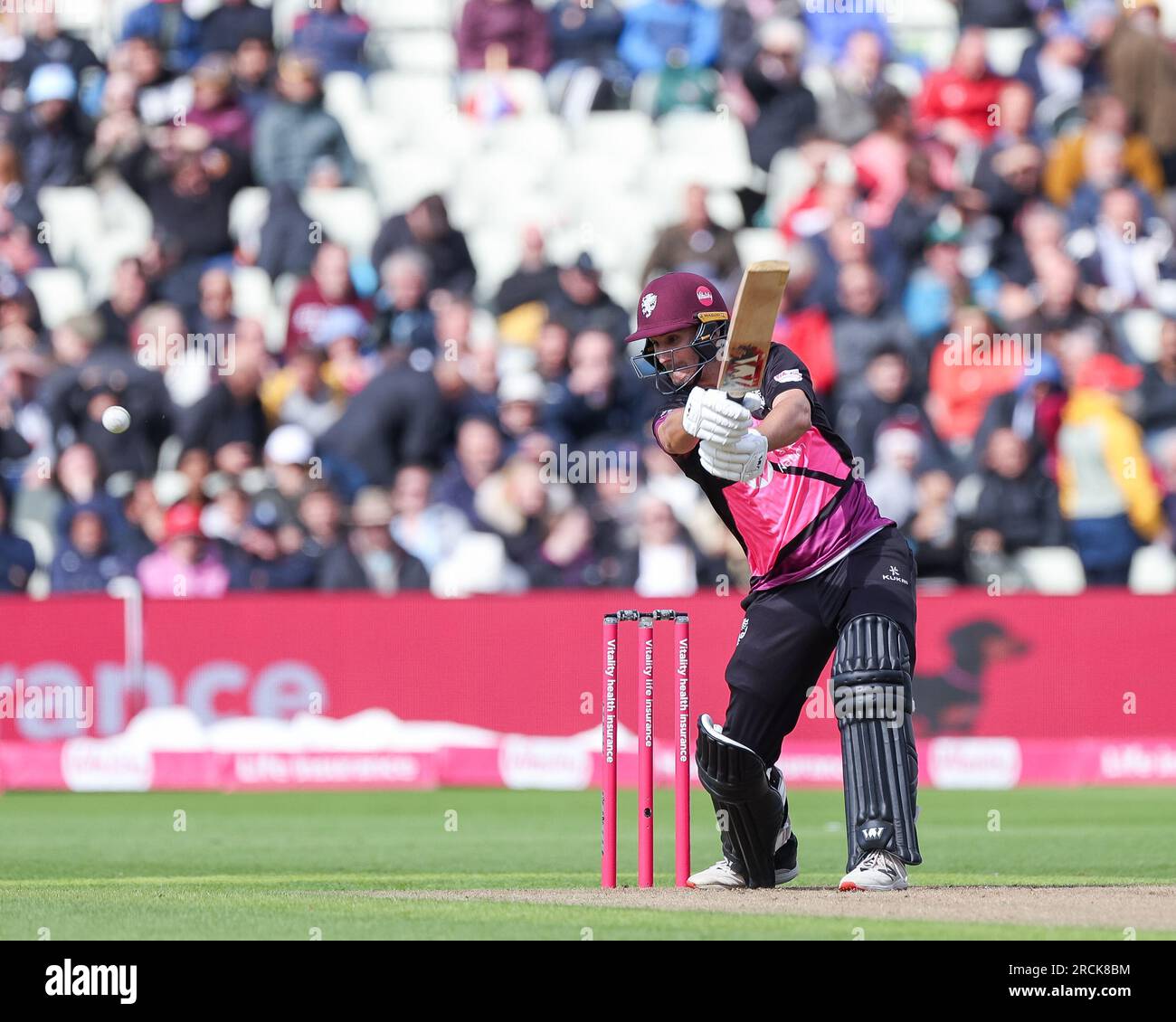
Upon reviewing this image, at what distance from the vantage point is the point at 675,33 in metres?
20.5

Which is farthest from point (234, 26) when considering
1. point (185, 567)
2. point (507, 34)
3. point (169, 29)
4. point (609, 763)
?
point (609, 763)

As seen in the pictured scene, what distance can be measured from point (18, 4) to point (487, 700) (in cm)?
896

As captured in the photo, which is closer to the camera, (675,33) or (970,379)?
(970,379)

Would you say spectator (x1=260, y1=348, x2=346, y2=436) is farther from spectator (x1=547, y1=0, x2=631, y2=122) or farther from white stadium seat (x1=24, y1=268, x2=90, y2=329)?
spectator (x1=547, y1=0, x2=631, y2=122)

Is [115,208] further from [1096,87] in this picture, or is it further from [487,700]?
[1096,87]

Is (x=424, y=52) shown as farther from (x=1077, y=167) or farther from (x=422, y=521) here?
(x=1077, y=167)

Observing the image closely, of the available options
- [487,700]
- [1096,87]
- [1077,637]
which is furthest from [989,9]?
[487,700]

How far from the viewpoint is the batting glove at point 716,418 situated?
7906 millimetres

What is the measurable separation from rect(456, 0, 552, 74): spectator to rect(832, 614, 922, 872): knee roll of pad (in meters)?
12.8

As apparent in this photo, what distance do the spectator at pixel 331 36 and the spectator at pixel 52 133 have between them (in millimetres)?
2068

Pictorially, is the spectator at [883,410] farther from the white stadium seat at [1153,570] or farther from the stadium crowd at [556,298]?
the white stadium seat at [1153,570]

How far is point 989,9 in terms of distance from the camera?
20875mm

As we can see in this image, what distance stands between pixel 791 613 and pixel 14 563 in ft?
31.5

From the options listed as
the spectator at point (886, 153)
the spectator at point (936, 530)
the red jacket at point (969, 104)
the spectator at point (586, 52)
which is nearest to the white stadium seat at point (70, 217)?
the spectator at point (586, 52)
